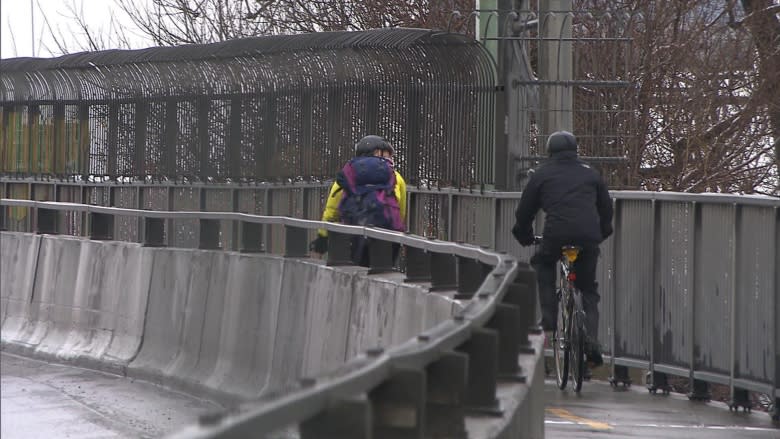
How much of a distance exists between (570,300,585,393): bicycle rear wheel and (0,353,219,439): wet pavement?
2595 millimetres

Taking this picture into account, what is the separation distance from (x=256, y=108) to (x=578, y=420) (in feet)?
44.7

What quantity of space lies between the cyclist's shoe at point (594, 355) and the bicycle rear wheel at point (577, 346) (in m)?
0.05

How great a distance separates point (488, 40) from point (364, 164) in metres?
5.38

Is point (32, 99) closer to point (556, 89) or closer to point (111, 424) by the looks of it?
point (556, 89)

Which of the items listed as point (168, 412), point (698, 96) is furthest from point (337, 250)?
point (698, 96)

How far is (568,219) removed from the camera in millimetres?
12500

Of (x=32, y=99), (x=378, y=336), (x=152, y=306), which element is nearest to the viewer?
(x=378, y=336)

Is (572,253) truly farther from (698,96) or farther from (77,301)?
(698,96)

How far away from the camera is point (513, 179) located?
18359mm

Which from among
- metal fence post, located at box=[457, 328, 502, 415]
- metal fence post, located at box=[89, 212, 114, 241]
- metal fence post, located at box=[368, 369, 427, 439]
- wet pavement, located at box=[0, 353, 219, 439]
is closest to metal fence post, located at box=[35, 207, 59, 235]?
metal fence post, located at box=[89, 212, 114, 241]

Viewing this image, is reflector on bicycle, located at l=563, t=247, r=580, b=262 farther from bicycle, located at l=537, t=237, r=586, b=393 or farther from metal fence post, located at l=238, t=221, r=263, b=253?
metal fence post, located at l=238, t=221, r=263, b=253

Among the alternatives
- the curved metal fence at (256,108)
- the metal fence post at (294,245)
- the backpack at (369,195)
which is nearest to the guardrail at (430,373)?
the metal fence post at (294,245)

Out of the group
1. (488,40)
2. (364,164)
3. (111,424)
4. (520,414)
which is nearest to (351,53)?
(488,40)

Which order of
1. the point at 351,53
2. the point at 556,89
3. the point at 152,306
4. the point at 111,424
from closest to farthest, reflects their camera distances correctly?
the point at 111,424 → the point at 152,306 → the point at 556,89 → the point at 351,53
